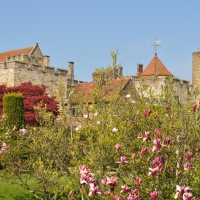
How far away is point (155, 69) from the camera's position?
49.8 m

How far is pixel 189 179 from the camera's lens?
7504mm

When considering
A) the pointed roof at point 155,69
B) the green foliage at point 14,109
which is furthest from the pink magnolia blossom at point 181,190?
the pointed roof at point 155,69

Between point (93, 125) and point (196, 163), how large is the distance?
3.03 meters

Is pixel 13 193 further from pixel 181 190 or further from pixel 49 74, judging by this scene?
pixel 49 74

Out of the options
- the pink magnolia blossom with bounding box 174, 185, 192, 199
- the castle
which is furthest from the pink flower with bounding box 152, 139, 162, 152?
the castle

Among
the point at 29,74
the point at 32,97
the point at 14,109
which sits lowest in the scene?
the point at 14,109

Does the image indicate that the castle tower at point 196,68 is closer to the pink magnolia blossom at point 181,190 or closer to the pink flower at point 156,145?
the pink flower at point 156,145

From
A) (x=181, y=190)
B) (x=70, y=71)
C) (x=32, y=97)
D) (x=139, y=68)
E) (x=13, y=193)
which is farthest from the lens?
(x=139, y=68)

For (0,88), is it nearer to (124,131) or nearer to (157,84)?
(157,84)

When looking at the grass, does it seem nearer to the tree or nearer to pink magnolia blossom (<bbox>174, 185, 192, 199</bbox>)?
pink magnolia blossom (<bbox>174, 185, 192, 199</bbox>)

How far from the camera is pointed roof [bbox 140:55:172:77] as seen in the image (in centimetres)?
4938

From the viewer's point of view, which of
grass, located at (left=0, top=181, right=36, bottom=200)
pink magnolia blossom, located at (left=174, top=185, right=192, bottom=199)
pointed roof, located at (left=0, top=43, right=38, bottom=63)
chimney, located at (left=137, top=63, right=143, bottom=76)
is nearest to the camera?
pink magnolia blossom, located at (left=174, top=185, right=192, bottom=199)

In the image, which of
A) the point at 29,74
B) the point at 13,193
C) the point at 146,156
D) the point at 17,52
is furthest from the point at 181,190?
the point at 17,52

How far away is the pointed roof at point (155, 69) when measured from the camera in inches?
1944
